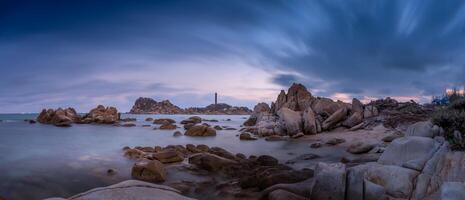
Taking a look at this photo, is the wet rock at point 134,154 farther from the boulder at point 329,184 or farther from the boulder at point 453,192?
the boulder at point 453,192

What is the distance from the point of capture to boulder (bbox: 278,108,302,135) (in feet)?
88.1

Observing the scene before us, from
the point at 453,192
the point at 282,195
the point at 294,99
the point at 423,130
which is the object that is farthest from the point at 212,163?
the point at 294,99

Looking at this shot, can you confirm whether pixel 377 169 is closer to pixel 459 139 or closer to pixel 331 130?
pixel 459 139

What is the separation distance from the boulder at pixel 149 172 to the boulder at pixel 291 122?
17386 millimetres

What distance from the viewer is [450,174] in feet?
24.1

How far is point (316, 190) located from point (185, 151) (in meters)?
11.5

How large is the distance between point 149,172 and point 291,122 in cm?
1839

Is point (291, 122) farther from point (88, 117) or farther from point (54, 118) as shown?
point (54, 118)

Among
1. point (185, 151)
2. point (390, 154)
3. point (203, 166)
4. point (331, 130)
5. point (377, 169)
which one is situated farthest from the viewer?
point (331, 130)

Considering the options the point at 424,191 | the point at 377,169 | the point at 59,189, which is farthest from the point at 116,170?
the point at 424,191

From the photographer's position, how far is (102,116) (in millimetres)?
62469

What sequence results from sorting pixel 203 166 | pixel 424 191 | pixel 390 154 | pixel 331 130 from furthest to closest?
pixel 331 130 < pixel 203 166 < pixel 390 154 < pixel 424 191

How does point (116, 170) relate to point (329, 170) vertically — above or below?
below

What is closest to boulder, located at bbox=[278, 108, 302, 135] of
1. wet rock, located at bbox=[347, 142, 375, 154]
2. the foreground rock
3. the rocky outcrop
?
wet rock, located at bbox=[347, 142, 375, 154]
